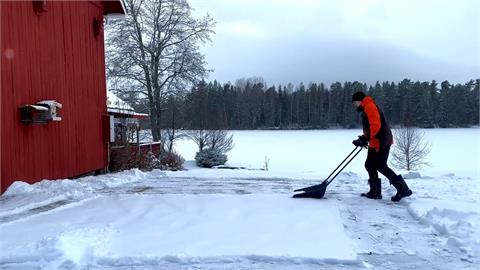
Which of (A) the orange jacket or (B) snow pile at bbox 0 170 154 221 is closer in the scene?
(B) snow pile at bbox 0 170 154 221

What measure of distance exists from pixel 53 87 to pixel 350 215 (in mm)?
6852

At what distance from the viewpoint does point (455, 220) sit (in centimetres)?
562

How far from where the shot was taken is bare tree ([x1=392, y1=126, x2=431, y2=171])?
38.7 m

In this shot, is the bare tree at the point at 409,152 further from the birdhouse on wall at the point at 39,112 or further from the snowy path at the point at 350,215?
the birdhouse on wall at the point at 39,112

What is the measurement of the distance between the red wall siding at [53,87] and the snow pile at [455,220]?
6542 mm

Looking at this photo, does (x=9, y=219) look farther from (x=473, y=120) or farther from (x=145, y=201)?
(x=473, y=120)

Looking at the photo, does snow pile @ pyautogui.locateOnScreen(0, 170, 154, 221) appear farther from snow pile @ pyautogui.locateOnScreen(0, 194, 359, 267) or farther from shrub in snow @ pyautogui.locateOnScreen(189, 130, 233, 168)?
shrub in snow @ pyautogui.locateOnScreen(189, 130, 233, 168)

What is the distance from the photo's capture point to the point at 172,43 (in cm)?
3616

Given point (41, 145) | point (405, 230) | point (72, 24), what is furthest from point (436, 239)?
point (72, 24)

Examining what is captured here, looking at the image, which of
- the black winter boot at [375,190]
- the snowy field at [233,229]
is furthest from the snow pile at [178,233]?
the black winter boot at [375,190]

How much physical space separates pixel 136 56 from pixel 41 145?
26705 millimetres

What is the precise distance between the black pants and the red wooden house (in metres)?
5.76

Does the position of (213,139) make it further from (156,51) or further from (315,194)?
(315,194)

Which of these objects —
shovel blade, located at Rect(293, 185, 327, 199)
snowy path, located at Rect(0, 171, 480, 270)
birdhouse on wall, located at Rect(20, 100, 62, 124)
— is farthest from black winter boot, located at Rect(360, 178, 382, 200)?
birdhouse on wall, located at Rect(20, 100, 62, 124)
